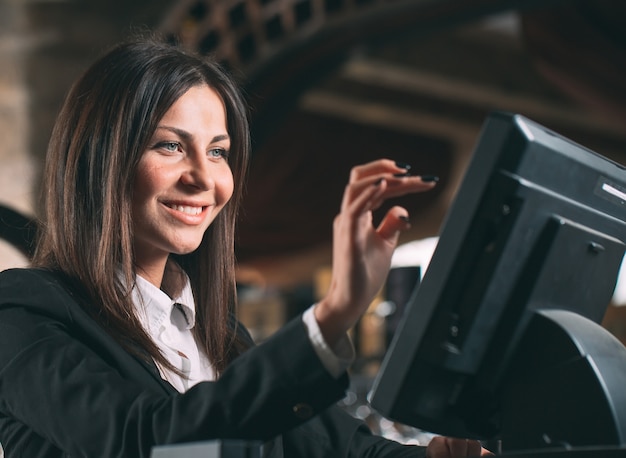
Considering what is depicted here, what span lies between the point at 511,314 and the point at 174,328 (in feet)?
1.77

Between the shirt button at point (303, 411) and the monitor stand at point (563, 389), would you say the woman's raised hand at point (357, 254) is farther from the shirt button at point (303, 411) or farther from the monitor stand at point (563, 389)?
the monitor stand at point (563, 389)

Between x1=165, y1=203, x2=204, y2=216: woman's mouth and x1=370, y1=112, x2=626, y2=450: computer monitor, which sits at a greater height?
x1=370, y1=112, x2=626, y2=450: computer monitor

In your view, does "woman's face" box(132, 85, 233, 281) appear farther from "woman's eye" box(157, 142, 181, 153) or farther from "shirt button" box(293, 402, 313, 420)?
"shirt button" box(293, 402, 313, 420)

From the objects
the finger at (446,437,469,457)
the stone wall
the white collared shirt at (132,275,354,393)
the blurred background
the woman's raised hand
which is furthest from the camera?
the stone wall

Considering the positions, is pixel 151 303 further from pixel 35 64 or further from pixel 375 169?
pixel 35 64

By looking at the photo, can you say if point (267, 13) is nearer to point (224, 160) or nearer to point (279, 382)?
point (224, 160)

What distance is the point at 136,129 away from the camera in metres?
1.23

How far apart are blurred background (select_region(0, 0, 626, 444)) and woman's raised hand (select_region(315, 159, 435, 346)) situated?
816 millimetres

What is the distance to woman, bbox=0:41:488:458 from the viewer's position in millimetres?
929

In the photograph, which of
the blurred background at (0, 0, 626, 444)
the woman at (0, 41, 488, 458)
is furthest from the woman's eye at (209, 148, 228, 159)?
the blurred background at (0, 0, 626, 444)

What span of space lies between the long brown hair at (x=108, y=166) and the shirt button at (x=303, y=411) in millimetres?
316

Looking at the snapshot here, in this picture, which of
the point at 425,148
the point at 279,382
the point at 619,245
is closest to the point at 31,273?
the point at 279,382

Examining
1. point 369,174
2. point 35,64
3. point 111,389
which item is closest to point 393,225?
point 369,174

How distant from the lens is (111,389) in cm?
102
